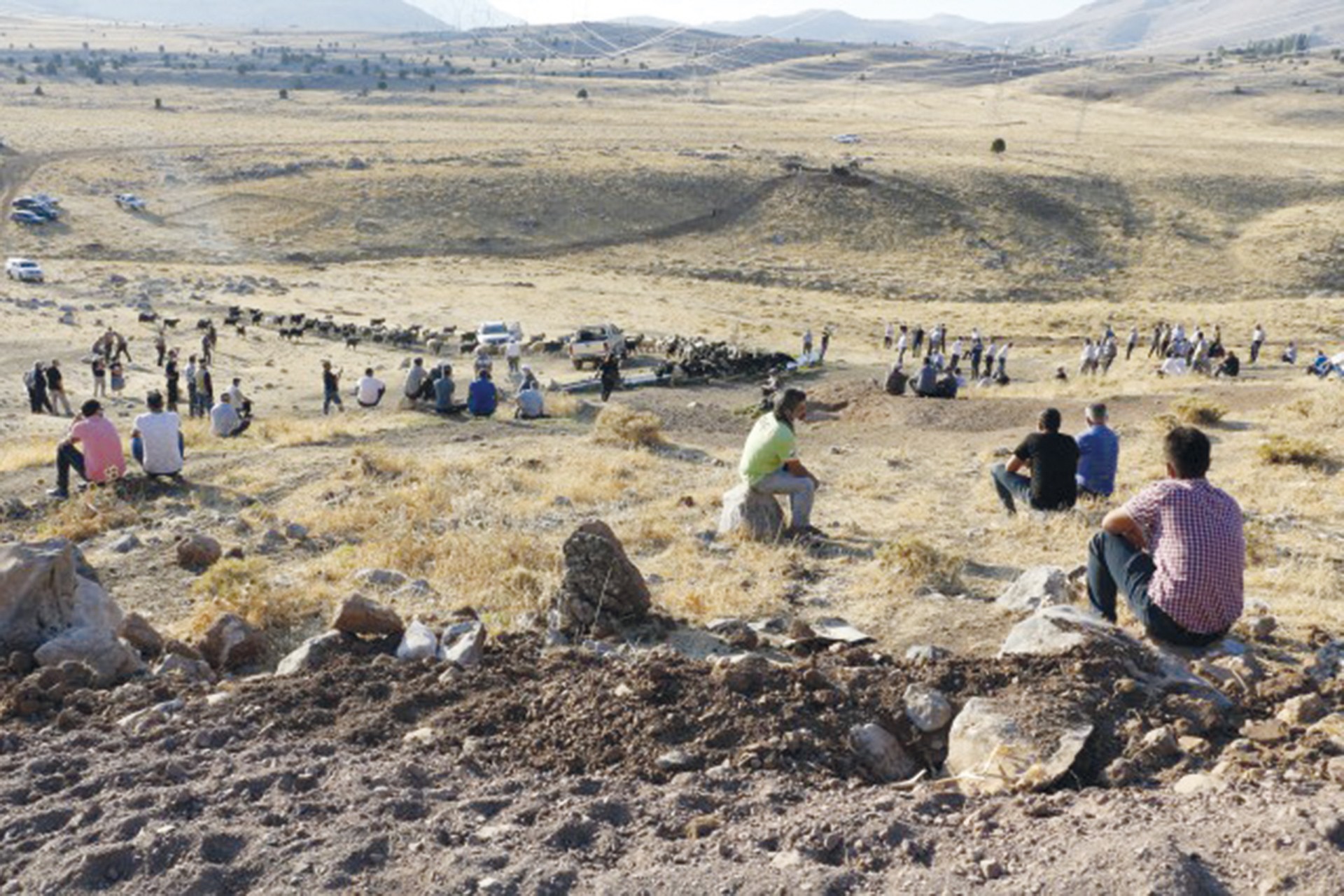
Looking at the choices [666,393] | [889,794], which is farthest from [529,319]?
[889,794]

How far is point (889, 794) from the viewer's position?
5.12 m

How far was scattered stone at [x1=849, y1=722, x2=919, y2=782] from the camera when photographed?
18.6 feet

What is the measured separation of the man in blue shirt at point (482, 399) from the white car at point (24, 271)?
33.0m

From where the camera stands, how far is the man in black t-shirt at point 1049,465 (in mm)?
10930

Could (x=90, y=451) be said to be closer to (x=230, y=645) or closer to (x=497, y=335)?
(x=230, y=645)

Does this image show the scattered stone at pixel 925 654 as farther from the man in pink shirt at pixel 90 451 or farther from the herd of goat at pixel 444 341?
the herd of goat at pixel 444 341

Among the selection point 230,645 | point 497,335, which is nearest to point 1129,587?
point 230,645

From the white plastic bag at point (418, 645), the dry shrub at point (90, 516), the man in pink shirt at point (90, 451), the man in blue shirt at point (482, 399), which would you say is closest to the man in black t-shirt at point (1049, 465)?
the white plastic bag at point (418, 645)

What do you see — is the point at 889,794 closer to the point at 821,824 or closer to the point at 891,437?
the point at 821,824

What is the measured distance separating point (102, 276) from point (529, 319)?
66.6ft

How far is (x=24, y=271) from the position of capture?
45.7 m

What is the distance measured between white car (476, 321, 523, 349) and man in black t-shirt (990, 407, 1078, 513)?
26.9 meters

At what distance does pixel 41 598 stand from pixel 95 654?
0.71m

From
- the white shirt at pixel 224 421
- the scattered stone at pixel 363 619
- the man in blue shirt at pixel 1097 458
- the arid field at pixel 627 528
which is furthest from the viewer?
the white shirt at pixel 224 421
